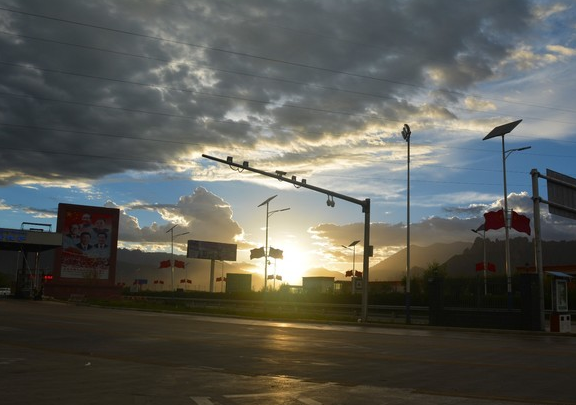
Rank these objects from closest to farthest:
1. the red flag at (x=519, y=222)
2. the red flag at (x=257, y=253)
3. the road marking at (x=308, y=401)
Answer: the road marking at (x=308, y=401), the red flag at (x=519, y=222), the red flag at (x=257, y=253)

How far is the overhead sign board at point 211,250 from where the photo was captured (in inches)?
4567

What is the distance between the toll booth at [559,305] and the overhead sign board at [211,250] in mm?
A: 87202

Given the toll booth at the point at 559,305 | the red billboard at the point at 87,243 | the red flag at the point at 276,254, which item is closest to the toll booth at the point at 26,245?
the red billboard at the point at 87,243

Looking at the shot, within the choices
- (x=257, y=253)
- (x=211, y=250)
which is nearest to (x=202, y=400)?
(x=257, y=253)

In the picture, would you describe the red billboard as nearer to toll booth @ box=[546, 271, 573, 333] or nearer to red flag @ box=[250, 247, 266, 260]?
red flag @ box=[250, 247, 266, 260]

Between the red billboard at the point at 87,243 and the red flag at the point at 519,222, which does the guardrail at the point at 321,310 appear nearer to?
the red flag at the point at 519,222

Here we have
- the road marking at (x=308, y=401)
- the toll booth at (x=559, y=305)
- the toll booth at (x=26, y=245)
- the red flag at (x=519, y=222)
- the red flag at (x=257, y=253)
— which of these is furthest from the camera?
the red flag at (x=257, y=253)

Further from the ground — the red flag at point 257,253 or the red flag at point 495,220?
the red flag at point 257,253

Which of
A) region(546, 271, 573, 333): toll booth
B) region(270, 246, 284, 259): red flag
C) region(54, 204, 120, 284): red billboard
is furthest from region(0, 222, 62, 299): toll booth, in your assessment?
region(546, 271, 573, 333): toll booth

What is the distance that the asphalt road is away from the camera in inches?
375

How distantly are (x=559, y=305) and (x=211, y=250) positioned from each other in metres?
92.6

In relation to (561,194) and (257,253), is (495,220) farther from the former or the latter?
(257,253)

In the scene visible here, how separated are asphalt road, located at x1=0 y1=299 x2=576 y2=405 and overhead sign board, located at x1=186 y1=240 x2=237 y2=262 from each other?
315 ft

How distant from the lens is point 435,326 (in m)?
33.6
